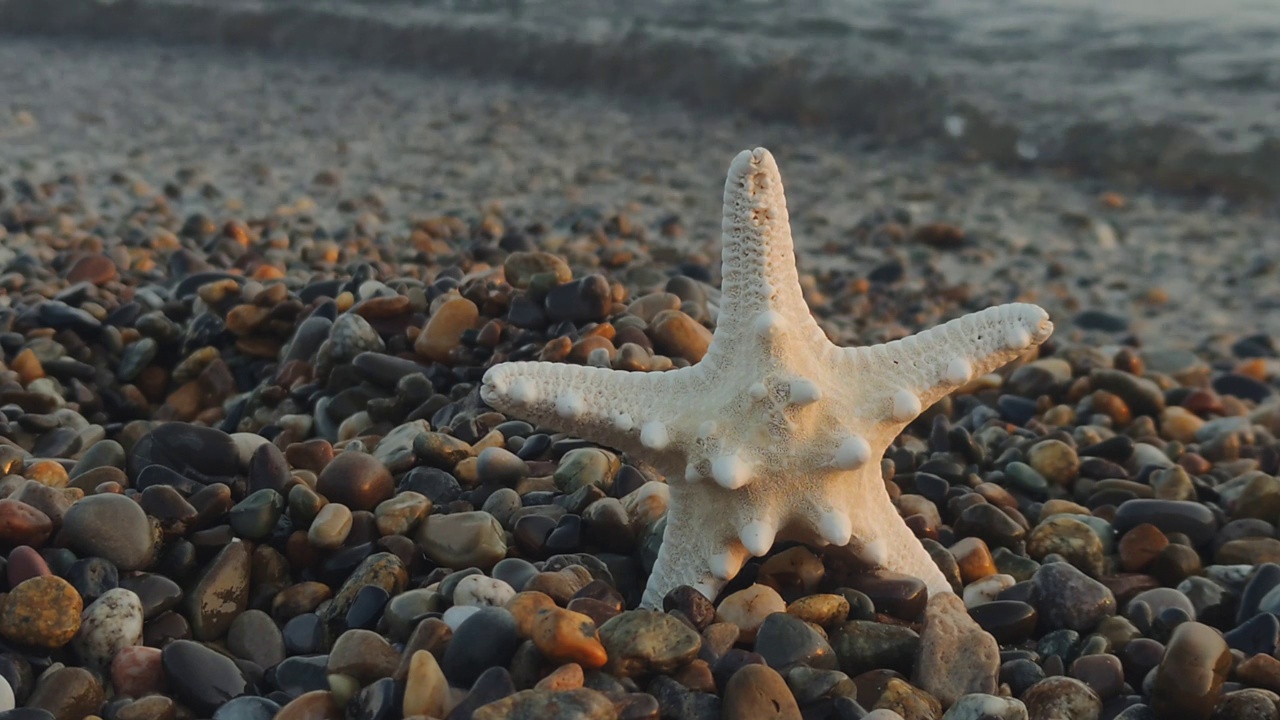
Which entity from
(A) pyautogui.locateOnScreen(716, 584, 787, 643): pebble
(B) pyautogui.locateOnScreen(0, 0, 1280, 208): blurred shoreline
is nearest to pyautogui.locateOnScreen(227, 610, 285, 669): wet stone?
(A) pyautogui.locateOnScreen(716, 584, 787, 643): pebble

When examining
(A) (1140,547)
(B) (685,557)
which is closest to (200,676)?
(B) (685,557)

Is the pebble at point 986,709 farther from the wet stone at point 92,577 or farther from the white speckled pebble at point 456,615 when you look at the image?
the wet stone at point 92,577

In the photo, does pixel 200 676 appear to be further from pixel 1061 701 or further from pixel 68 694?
pixel 1061 701

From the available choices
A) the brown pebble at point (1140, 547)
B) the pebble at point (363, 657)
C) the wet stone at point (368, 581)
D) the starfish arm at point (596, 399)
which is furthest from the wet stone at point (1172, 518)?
the pebble at point (363, 657)

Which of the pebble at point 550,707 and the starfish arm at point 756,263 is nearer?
the pebble at point 550,707

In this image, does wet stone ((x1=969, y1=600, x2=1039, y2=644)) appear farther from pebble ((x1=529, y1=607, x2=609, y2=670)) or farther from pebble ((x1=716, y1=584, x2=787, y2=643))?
pebble ((x1=529, y1=607, x2=609, y2=670))
